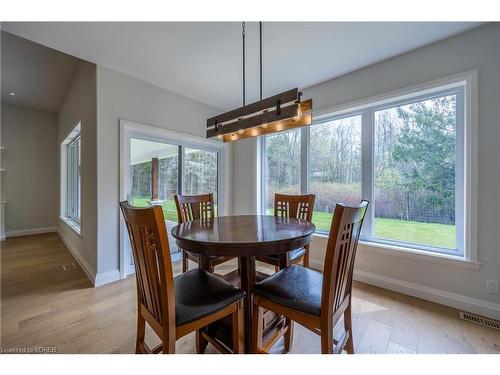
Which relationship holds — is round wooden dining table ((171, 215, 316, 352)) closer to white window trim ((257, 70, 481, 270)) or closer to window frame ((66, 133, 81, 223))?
white window trim ((257, 70, 481, 270))

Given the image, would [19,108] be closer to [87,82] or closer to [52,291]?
[87,82]

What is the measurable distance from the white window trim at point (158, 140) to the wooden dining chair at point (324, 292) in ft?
6.81

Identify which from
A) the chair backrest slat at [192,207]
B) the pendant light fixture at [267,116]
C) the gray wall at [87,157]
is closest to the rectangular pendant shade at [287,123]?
the pendant light fixture at [267,116]

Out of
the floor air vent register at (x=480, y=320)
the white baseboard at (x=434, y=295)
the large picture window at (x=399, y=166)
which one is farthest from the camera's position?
the large picture window at (x=399, y=166)

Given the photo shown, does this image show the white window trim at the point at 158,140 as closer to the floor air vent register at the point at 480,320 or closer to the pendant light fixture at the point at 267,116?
the pendant light fixture at the point at 267,116

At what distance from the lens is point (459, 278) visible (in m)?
1.92

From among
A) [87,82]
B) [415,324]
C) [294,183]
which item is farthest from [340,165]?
[87,82]

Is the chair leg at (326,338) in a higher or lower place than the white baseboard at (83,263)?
higher

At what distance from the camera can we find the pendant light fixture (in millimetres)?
1441

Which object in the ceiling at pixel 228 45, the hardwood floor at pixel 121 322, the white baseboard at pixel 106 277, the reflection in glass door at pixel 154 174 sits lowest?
the hardwood floor at pixel 121 322

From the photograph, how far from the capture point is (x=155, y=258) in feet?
3.13

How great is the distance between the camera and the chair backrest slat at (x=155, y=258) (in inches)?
35.7

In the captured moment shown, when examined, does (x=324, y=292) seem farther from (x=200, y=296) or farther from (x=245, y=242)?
(x=200, y=296)
